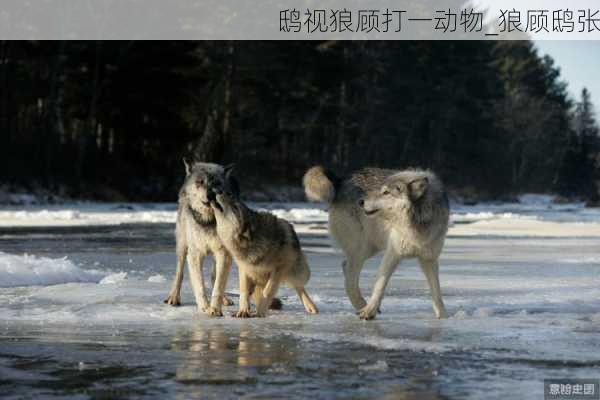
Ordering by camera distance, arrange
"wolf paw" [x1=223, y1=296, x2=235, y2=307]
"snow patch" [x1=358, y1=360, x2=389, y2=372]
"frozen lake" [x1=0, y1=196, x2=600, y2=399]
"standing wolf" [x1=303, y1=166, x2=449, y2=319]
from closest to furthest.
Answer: "frozen lake" [x1=0, y1=196, x2=600, y2=399] < "snow patch" [x1=358, y1=360, x2=389, y2=372] < "standing wolf" [x1=303, y1=166, x2=449, y2=319] < "wolf paw" [x1=223, y1=296, x2=235, y2=307]

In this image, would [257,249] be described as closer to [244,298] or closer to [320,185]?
[244,298]

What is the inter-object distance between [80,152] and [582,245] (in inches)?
1188

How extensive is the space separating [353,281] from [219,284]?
5.13ft

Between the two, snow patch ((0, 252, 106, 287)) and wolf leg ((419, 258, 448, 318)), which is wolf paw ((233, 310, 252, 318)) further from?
snow patch ((0, 252, 106, 287))

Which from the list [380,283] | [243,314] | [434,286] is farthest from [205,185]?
[434,286]

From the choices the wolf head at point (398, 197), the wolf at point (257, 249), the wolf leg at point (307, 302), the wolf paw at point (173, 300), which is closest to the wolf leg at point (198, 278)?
the wolf paw at point (173, 300)

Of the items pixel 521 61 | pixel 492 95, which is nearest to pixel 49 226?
pixel 492 95

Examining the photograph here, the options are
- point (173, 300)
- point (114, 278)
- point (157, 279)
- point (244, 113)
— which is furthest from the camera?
point (244, 113)

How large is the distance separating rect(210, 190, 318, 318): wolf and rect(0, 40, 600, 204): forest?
626 inches

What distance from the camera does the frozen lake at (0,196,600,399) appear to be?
6379mm

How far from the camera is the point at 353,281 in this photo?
1134cm

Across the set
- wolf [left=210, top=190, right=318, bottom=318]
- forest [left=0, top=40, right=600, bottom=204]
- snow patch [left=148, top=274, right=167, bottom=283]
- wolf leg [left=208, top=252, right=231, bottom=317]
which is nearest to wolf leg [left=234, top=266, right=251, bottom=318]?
wolf [left=210, top=190, right=318, bottom=318]

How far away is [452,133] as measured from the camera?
83.8 meters

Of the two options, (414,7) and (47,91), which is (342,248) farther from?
(414,7)
